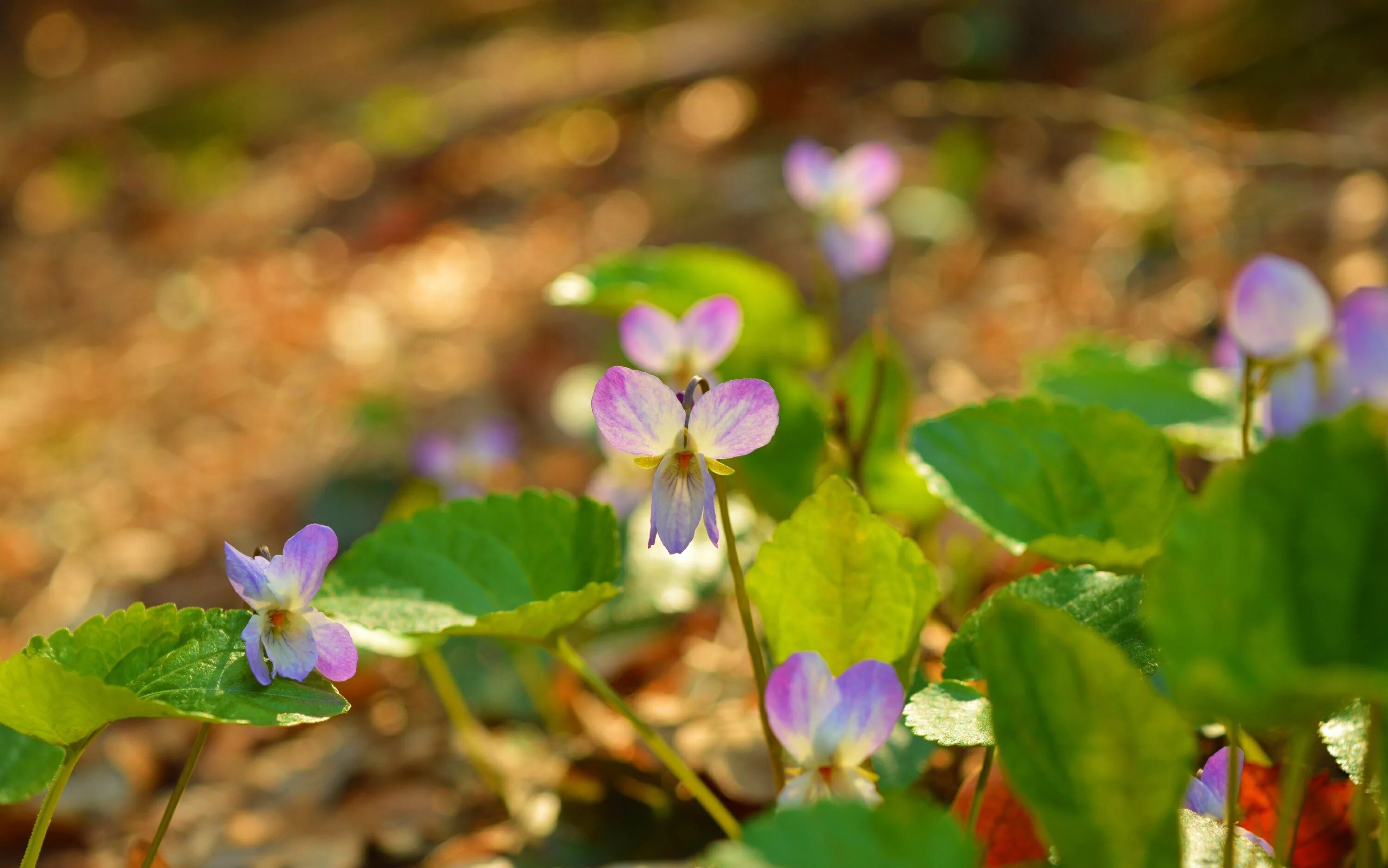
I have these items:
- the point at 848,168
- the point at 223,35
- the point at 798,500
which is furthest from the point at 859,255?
the point at 223,35

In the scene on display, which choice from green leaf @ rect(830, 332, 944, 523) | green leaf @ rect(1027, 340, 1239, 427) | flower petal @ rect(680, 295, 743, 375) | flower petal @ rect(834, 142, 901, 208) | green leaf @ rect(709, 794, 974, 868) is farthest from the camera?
flower petal @ rect(834, 142, 901, 208)

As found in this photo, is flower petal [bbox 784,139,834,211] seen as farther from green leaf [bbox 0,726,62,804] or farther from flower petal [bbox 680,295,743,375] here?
green leaf [bbox 0,726,62,804]

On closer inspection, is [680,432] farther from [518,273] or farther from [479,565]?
[518,273]

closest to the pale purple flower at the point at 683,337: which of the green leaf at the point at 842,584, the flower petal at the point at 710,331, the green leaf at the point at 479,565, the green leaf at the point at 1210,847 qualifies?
the flower petal at the point at 710,331

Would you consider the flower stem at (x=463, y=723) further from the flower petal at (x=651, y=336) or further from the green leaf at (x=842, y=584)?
the green leaf at (x=842, y=584)

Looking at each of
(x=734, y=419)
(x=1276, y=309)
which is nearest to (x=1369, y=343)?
(x=1276, y=309)

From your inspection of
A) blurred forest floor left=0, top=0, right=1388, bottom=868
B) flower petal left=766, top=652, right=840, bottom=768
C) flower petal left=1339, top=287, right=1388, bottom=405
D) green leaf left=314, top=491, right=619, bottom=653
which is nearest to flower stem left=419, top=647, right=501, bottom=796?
blurred forest floor left=0, top=0, right=1388, bottom=868
